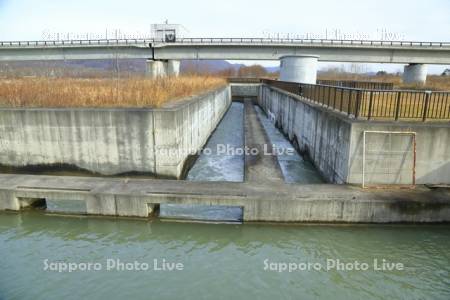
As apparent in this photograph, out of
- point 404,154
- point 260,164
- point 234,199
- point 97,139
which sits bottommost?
point 234,199

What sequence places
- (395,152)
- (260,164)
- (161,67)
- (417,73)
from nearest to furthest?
(395,152) < (260,164) < (417,73) < (161,67)

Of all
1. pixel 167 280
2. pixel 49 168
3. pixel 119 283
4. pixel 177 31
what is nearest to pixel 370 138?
pixel 167 280

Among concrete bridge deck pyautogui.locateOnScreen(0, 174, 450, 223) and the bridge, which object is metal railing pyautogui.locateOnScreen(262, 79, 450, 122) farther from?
the bridge

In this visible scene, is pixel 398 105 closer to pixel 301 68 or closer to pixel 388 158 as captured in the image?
pixel 388 158

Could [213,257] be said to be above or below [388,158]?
below

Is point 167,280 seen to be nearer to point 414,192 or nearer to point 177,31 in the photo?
point 414,192

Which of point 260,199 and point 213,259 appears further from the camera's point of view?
point 260,199

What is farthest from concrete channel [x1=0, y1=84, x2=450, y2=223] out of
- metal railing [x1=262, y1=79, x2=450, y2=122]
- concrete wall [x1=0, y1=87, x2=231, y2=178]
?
metal railing [x1=262, y1=79, x2=450, y2=122]

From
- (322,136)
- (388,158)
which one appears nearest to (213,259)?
(388,158)
